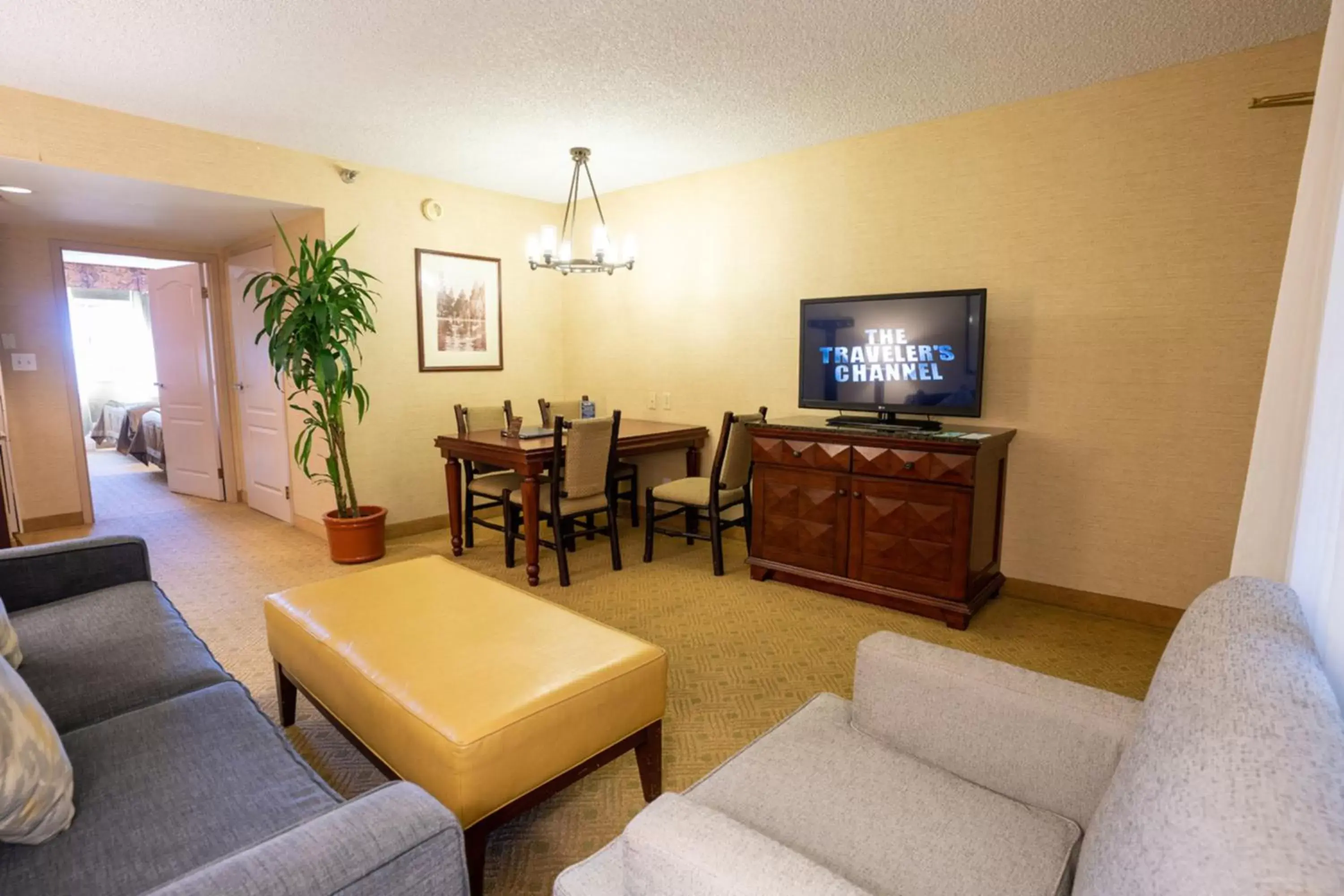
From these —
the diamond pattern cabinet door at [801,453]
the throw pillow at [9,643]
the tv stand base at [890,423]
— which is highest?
the tv stand base at [890,423]

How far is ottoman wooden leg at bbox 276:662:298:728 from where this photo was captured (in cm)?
210

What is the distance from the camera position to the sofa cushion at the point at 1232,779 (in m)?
0.50

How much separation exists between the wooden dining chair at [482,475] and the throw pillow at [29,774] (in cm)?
261

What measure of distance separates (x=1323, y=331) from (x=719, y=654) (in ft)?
7.18

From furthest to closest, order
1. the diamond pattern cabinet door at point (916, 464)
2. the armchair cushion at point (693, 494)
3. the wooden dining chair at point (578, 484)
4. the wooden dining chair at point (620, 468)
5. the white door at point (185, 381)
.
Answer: the white door at point (185, 381) < the wooden dining chair at point (620, 468) < the armchair cushion at point (693, 494) < the wooden dining chair at point (578, 484) < the diamond pattern cabinet door at point (916, 464)

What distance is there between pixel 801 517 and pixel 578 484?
3.98 feet

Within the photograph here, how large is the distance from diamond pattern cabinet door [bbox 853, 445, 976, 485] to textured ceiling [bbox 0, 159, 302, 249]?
3.59 metres

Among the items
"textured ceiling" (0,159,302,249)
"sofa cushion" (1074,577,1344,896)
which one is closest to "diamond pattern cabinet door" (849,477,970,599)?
"sofa cushion" (1074,577,1344,896)

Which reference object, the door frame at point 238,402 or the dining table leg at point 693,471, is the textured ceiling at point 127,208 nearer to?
the door frame at point 238,402

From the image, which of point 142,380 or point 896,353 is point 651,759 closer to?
point 896,353

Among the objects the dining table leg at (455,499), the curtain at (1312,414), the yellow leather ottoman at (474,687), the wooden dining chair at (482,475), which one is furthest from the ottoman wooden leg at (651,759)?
the dining table leg at (455,499)

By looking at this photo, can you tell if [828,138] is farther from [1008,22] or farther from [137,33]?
[137,33]

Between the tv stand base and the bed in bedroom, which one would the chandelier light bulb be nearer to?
the tv stand base

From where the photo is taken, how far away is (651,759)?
1.75 metres
